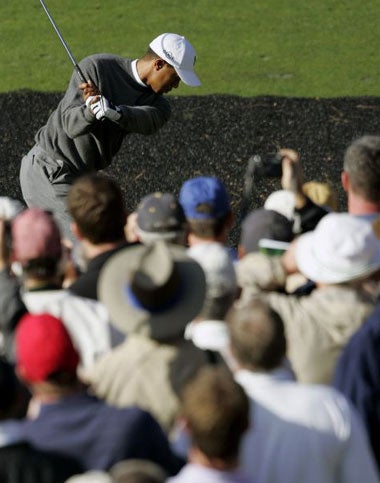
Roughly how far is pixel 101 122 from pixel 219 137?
3446 millimetres

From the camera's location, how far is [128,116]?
288 inches

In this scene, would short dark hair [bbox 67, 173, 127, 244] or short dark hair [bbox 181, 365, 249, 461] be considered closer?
short dark hair [bbox 181, 365, 249, 461]

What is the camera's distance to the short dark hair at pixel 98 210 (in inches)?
202

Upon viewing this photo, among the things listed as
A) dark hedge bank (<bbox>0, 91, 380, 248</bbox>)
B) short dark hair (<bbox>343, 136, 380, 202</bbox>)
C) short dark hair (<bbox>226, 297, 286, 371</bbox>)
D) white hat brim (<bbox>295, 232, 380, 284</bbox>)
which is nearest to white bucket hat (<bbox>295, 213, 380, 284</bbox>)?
white hat brim (<bbox>295, 232, 380, 284</bbox>)

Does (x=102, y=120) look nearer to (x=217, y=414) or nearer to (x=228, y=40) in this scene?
(x=217, y=414)

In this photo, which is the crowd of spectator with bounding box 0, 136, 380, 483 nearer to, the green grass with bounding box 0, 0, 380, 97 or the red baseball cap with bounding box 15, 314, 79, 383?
the red baseball cap with bounding box 15, 314, 79, 383

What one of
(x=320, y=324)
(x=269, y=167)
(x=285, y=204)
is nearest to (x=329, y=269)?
(x=320, y=324)

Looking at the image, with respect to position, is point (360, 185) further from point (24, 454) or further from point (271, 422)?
point (24, 454)

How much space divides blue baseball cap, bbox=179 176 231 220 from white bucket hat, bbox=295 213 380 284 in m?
0.52

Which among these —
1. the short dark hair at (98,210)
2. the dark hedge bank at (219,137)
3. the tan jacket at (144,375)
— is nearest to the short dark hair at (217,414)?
the tan jacket at (144,375)

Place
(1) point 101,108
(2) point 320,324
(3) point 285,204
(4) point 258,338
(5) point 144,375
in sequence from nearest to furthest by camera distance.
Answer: (4) point 258,338 < (5) point 144,375 < (2) point 320,324 < (3) point 285,204 < (1) point 101,108

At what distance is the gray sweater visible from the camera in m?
7.40

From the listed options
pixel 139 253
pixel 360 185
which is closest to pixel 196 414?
pixel 139 253

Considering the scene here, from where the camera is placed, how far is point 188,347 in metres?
4.29
